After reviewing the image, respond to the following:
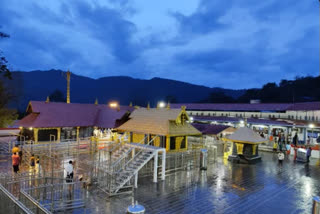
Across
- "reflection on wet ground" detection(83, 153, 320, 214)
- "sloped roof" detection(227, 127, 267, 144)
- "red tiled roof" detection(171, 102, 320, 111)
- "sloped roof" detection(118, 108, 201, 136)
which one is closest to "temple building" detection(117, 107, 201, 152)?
"sloped roof" detection(118, 108, 201, 136)

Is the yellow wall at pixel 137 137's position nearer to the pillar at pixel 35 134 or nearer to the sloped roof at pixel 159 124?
the sloped roof at pixel 159 124

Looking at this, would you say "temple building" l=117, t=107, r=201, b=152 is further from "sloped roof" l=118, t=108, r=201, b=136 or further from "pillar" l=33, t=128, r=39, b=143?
"pillar" l=33, t=128, r=39, b=143

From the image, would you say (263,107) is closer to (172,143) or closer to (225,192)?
(172,143)

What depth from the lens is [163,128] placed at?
18812 mm

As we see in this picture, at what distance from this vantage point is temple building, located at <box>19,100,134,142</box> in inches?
926

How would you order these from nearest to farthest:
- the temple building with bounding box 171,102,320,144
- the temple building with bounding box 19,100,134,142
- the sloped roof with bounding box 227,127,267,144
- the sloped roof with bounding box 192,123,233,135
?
the sloped roof with bounding box 227,127,267,144, the temple building with bounding box 19,100,134,142, the sloped roof with bounding box 192,123,233,135, the temple building with bounding box 171,102,320,144

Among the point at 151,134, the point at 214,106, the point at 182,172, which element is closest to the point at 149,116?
the point at 151,134

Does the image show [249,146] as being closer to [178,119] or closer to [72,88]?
[178,119]

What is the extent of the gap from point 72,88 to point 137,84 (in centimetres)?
5487

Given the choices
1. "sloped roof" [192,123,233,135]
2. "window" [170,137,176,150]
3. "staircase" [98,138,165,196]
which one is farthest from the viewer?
"sloped roof" [192,123,233,135]

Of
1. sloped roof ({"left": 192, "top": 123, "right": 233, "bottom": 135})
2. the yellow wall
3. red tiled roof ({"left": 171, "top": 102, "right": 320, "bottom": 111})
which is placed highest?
red tiled roof ({"left": 171, "top": 102, "right": 320, "bottom": 111})

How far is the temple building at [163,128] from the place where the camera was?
18969 mm

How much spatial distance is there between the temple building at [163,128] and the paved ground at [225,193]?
3596 mm

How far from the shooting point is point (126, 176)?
1230 cm
